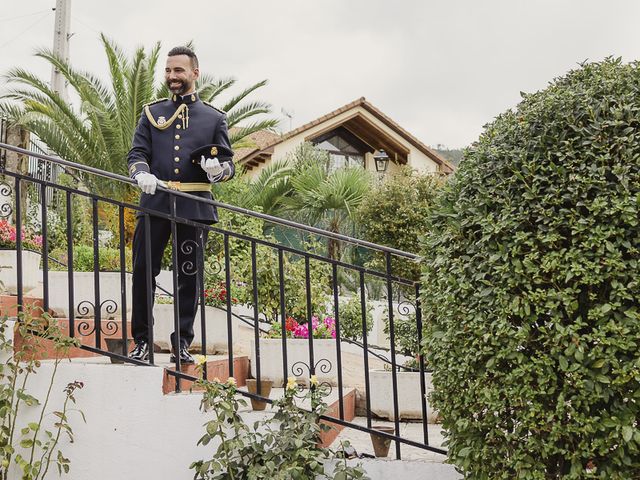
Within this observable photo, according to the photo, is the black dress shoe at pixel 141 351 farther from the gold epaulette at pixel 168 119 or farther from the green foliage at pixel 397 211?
the green foliage at pixel 397 211

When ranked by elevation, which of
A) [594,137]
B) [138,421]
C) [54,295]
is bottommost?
[138,421]

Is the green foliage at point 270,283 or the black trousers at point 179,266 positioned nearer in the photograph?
the black trousers at point 179,266

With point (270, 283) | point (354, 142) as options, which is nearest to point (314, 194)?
point (354, 142)

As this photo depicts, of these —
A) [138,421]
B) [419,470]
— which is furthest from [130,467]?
[419,470]

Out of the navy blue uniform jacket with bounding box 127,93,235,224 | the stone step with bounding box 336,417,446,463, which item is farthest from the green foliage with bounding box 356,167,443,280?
the navy blue uniform jacket with bounding box 127,93,235,224

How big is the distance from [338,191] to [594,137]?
39.2 feet

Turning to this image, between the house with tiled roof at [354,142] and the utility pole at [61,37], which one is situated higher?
the house with tiled roof at [354,142]

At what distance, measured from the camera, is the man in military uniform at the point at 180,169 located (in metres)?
3.92

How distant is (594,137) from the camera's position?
108 inches

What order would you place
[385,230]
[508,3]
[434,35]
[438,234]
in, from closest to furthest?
[438,234]
[508,3]
[434,35]
[385,230]

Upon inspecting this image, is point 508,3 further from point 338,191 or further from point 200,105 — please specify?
point 338,191

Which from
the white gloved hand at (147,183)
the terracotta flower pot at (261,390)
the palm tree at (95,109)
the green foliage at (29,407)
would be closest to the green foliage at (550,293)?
the terracotta flower pot at (261,390)

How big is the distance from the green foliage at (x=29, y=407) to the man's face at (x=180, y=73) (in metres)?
1.47

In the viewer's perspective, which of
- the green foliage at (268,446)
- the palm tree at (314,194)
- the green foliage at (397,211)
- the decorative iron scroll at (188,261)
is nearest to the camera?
the green foliage at (268,446)
